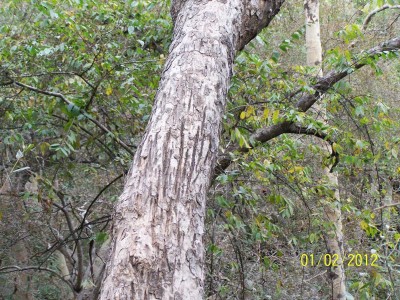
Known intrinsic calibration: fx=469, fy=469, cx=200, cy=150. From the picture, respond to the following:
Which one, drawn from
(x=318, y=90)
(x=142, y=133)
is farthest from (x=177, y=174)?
(x=318, y=90)

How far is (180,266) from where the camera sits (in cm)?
112

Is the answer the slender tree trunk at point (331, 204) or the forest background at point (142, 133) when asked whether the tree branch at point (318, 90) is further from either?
the slender tree trunk at point (331, 204)

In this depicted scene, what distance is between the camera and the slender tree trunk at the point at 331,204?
3852 millimetres

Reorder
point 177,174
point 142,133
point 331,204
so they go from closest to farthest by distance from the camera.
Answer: point 177,174
point 331,204
point 142,133

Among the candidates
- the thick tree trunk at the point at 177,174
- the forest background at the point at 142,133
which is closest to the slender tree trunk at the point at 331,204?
the forest background at the point at 142,133

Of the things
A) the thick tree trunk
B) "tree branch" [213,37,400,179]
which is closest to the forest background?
"tree branch" [213,37,400,179]

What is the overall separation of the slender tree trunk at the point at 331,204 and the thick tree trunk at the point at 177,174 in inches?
75.9

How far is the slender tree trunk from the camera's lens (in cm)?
385

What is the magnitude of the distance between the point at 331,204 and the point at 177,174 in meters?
2.25

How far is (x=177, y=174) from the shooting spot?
130cm

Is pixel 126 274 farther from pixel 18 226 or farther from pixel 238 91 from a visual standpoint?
pixel 18 226

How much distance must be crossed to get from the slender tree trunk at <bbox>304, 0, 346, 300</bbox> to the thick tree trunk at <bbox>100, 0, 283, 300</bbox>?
6.33ft

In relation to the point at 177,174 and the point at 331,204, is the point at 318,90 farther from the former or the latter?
the point at 177,174

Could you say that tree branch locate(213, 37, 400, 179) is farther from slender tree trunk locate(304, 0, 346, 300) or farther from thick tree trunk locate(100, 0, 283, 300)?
thick tree trunk locate(100, 0, 283, 300)
